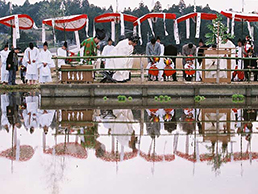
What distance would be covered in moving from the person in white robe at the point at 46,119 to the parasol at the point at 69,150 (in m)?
1.60

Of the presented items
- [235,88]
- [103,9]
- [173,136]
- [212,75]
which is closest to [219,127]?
[173,136]

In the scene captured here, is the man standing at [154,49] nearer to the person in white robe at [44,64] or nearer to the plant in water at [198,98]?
the person in white robe at [44,64]

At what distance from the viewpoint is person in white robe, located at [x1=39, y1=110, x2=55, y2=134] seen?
11.6 meters

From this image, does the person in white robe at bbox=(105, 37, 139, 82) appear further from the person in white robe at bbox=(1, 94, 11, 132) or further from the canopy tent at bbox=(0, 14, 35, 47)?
the canopy tent at bbox=(0, 14, 35, 47)

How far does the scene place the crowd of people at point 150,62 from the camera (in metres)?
18.6

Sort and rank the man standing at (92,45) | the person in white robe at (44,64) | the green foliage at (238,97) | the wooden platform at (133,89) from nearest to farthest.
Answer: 1. the green foliage at (238,97)
2. the wooden platform at (133,89)
3. the man standing at (92,45)
4. the person in white robe at (44,64)

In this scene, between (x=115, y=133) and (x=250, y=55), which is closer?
(x=115, y=133)

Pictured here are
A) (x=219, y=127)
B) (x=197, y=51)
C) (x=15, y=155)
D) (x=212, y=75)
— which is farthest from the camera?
(x=197, y=51)

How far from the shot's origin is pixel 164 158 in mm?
8367

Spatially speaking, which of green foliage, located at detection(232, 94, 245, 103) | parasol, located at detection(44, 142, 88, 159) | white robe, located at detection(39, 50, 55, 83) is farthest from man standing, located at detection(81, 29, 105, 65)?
parasol, located at detection(44, 142, 88, 159)

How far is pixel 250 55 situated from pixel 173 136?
1198 centimetres

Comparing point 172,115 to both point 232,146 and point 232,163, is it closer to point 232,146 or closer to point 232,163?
point 232,146

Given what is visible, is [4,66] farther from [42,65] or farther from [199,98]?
[199,98]

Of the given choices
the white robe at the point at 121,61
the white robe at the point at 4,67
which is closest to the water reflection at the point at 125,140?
the white robe at the point at 121,61
